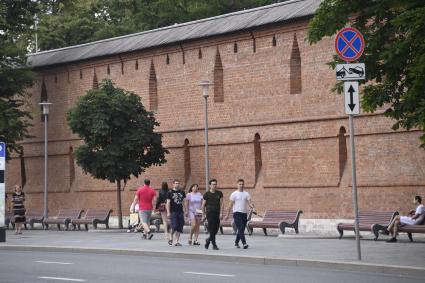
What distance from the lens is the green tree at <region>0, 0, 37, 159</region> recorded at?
51.9 meters

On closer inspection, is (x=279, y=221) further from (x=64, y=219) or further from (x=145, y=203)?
(x=64, y=219)

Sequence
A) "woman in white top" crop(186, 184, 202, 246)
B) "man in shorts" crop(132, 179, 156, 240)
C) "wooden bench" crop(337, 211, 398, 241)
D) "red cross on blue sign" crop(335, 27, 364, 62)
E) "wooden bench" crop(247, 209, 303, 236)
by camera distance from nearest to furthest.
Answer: "red cross on blue sign" crop(335, 27, 364, 62), "woman in white top" crop(186, 184, 202, 246), "wooden bench" crop(337, 211, 398, 241), "man in shorts" crop(132, 179, 156, 240), "wooden bench" crop(247, 209, 303, 236)

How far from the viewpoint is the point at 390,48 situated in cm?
2378

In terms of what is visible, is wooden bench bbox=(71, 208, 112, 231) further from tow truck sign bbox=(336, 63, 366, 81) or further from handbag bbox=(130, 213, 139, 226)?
tow truck sign bbox=(336, 63, 366, 81)

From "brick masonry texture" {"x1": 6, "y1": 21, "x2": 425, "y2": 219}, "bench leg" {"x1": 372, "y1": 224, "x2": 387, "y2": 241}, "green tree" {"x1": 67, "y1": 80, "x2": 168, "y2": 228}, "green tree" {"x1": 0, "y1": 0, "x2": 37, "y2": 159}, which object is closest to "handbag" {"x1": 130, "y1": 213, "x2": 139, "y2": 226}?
"green tree" {"x1": 67, "y1": 80, "x2": 168, "y2": 228}

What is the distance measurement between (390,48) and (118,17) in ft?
182

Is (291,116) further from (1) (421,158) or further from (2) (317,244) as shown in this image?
(2) (317,244)

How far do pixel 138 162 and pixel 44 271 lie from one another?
24.2 meters

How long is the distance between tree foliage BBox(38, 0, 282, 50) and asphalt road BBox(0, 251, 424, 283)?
143 ft

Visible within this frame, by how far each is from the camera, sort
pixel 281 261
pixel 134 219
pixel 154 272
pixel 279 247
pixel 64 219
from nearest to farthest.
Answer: pixel 154 272 → pixel 281 261 → pixel 279 247 → pixel 134 219 → pixel 64 219

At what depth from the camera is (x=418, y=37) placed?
73.9 ft

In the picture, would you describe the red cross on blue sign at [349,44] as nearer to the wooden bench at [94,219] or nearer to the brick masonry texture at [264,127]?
the brick masonry texture at [264,127]

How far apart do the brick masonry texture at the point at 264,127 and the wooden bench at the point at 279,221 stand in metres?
2.57

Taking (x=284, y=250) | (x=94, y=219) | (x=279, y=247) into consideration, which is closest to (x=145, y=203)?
(x=279, y=247)
